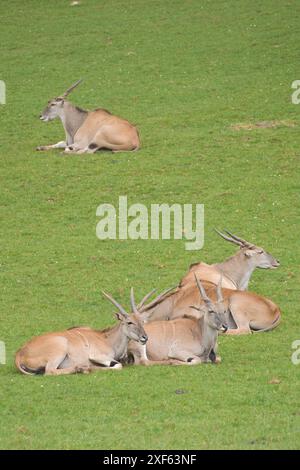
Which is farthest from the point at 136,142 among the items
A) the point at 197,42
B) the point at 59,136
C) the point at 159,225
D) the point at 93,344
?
the point at 93,344

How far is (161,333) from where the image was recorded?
11.4 meters

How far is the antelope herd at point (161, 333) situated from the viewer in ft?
35.1

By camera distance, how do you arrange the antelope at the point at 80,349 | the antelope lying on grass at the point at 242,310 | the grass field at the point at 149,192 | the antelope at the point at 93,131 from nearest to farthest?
the grass field at the point at 149,192 < the antelope at the point at 80,349 < the antelope lying on grass at the point at 242,310 < the antelope at the point at 93,131

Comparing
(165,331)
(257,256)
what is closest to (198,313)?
(165,331)

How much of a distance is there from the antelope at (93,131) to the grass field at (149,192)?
0.29 m

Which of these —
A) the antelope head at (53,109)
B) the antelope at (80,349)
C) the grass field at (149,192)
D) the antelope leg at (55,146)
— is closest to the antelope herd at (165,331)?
the antelope at (80,349)

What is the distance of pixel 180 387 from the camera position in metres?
10.1

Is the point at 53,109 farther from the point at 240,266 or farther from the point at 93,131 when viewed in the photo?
the point at 240,266

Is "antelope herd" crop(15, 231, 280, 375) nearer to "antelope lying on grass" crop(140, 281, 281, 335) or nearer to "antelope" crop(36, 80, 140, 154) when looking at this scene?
"antelope lying on grass" crop(140, 281, 281, 335)

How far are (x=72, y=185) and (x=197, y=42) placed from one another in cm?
836

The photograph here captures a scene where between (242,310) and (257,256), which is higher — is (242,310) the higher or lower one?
the lower one

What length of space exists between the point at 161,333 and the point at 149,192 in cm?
646

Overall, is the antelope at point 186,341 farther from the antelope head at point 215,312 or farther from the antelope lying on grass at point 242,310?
the antelope lying on grass at point 242,310
